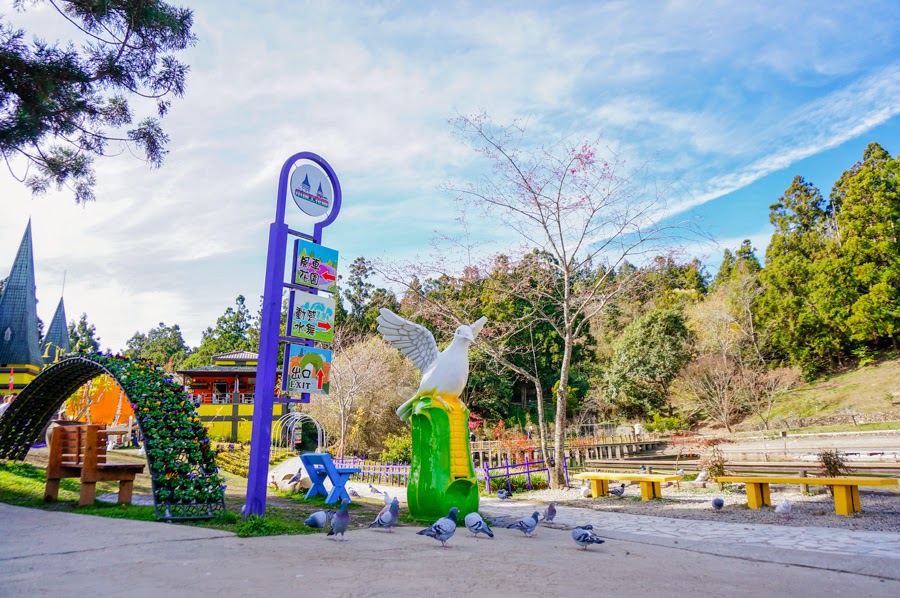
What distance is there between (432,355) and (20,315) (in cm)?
2506

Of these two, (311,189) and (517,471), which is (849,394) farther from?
(311,189)

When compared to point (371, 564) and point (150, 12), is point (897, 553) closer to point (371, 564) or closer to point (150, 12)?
point (371, 564)

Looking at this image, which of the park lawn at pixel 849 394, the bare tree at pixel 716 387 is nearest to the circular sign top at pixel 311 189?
the bare tree at pixel 716 387

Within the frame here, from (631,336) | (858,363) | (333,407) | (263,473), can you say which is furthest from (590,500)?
(858,363)

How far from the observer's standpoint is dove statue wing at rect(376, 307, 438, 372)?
29.1ft

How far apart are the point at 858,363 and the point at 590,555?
3033 cm

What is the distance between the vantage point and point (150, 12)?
6344mm

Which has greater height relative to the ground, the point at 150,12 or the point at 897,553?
the point at 150,12

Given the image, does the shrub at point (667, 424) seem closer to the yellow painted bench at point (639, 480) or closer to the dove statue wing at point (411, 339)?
the yellow painted bench at point (639, 480)

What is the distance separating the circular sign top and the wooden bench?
405cm

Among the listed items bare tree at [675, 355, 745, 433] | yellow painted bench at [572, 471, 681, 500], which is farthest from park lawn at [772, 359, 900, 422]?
yellow painted bench at [572, 471, 681, 500]

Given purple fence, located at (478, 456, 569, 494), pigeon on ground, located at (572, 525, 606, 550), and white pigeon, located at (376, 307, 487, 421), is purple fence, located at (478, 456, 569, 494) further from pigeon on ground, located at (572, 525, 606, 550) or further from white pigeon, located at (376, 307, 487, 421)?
pigeon on ground, located at (572, 525, 606, 550)

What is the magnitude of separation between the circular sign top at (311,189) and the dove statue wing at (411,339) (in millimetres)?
2149

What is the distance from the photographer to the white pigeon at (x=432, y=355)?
8039 mm
